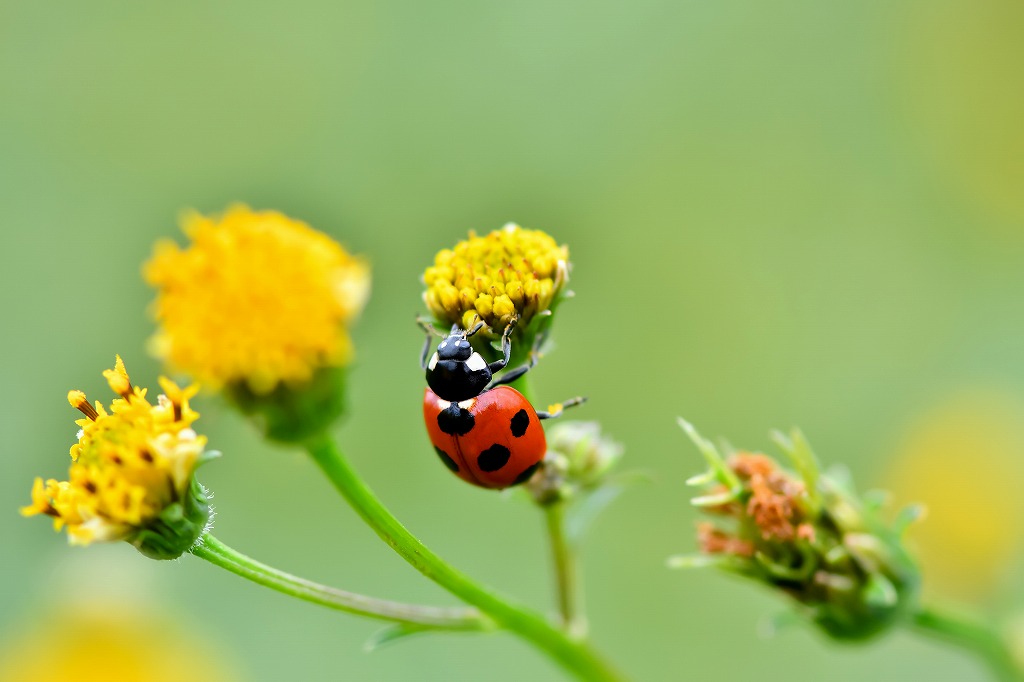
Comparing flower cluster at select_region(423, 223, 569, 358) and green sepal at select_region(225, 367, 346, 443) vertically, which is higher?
flower cluster at select_region(423, 223, 569, 358)

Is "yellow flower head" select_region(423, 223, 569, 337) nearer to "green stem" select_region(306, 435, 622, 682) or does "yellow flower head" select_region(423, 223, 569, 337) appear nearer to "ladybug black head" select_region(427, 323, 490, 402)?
"ladybug black head" select_region(427, 323, 490, 402)

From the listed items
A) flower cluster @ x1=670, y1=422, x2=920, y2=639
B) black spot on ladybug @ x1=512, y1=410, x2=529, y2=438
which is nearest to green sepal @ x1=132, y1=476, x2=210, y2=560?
black spot on ladybug @ x1=512, y1=410, x2=529, y2=438

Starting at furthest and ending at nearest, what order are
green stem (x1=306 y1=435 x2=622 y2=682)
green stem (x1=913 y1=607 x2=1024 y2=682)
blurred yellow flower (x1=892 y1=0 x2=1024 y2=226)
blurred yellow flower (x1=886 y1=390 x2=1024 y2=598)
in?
blurred yellow flower (x1=892 y1=0 x2=1024 y2=226) → blurred yellow flower (x1=886 y1=390 x2=1024 y2=598) → green stem (x1=913 y1=607 x2=1024 y2=682) → green stem (x1=306 y1=435 x2=622 y2=682)

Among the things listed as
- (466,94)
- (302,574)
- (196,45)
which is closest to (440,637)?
(302,574)

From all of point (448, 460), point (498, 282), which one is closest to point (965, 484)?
point (448, 460)

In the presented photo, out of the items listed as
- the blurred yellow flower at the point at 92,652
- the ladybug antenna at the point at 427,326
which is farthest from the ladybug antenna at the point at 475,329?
the blurred yellow flower at the point at 92,652

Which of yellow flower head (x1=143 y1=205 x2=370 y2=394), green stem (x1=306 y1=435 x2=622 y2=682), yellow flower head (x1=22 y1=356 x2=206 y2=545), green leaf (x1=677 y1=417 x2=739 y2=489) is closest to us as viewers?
yellow flower head (x1=143 y1=205 x2=370 y2=394)

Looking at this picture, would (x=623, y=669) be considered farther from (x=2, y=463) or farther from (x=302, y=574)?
(x=2, y=463)
